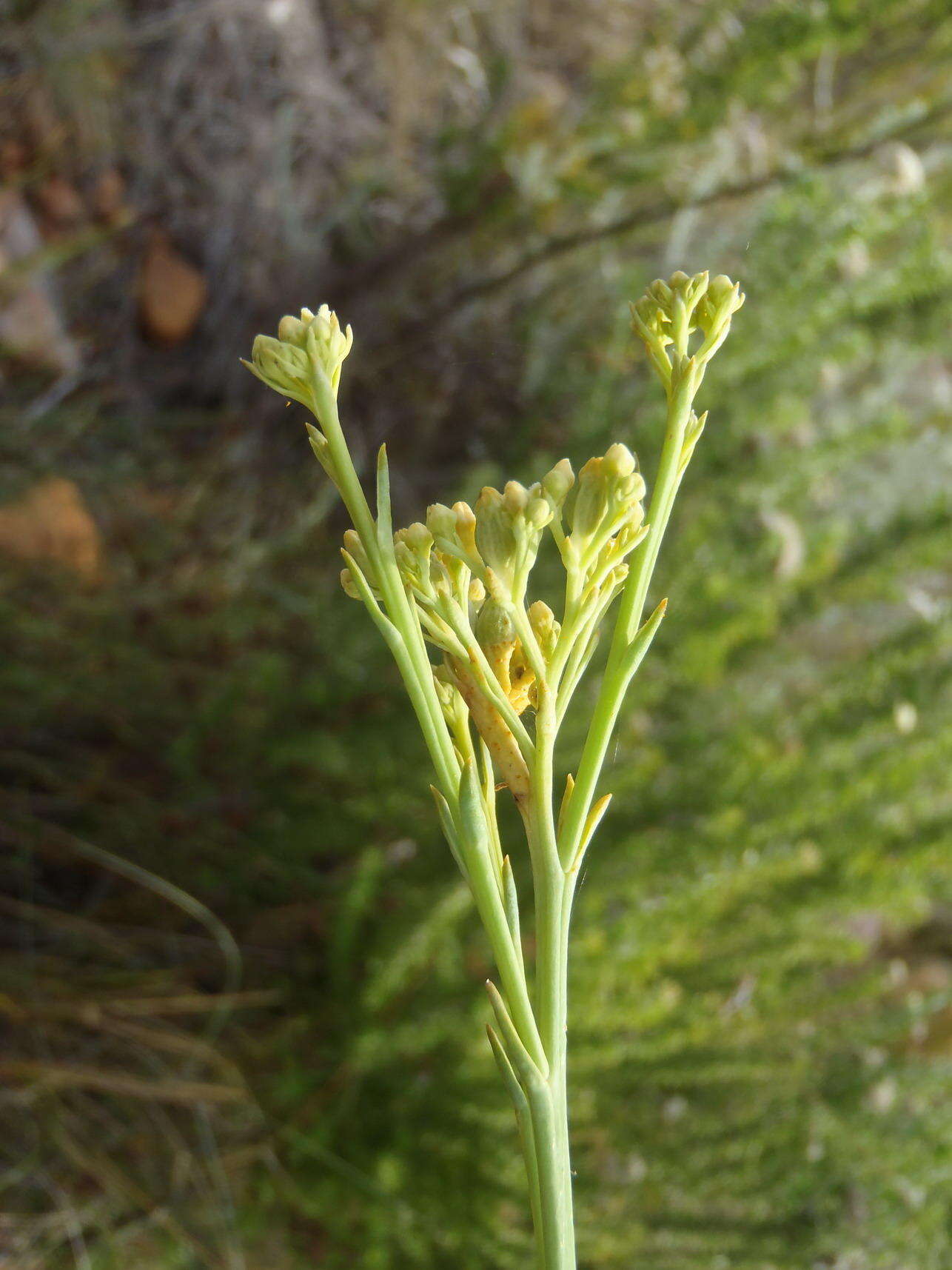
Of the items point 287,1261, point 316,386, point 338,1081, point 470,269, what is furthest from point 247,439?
point 316,386

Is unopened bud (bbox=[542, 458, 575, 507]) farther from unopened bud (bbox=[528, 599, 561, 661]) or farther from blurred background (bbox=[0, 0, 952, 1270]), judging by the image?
blurred background (bbox=[0, 0, 952, 1270])

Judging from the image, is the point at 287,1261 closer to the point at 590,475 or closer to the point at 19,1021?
the point at 19,1021

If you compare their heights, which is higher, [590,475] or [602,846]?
[590,475]

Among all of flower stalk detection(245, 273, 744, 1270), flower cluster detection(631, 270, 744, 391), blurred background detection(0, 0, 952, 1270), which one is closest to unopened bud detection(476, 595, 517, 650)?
flower stalk detection(245, 273, 744, 1270)

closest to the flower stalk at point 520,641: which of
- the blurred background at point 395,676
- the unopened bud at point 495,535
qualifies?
the unopened bud at point 495,535

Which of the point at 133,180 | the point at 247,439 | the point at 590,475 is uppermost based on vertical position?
the point at 133,180

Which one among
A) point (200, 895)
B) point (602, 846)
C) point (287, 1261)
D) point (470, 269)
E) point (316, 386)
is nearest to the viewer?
point (316, 386)
